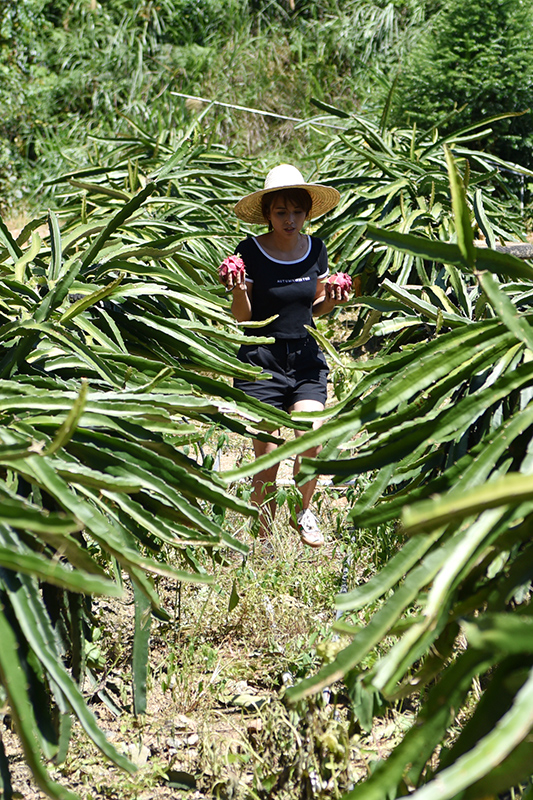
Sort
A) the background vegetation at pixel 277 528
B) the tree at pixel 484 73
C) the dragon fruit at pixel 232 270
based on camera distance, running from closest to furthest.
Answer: the background vegetation at pixel 277 528 < the dragon fruit at pixel 232 270 < the tree at pixel 484 73

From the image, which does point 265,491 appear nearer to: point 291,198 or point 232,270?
point 232,270

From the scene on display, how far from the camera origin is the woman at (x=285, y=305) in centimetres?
337

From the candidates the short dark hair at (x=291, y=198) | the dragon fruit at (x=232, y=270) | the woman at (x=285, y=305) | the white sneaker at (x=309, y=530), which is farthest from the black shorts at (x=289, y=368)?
the short dark hair at (x=291, y=198)

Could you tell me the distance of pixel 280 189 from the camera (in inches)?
139

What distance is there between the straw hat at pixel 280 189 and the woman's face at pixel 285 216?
0.06 metres

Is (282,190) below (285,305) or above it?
above

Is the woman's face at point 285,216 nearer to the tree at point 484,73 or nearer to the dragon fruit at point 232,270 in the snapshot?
the dragon fruit at point 232,270

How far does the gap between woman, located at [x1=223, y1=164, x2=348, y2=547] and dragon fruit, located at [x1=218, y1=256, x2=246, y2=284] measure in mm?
86

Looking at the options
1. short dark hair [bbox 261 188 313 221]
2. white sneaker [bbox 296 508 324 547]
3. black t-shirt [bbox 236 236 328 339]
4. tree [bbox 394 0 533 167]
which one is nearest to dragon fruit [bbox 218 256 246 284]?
black t-shirt [bbox 236 236 328 339]

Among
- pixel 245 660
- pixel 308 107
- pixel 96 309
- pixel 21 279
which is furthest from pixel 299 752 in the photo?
pixel 308 107

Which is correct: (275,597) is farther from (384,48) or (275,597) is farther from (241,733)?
(384,48)

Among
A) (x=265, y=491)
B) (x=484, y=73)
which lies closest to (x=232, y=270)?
(x=265, y=491)

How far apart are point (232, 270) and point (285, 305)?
1.19 feet

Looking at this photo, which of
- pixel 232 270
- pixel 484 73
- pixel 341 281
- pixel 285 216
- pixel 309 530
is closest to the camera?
pixel 232 270
